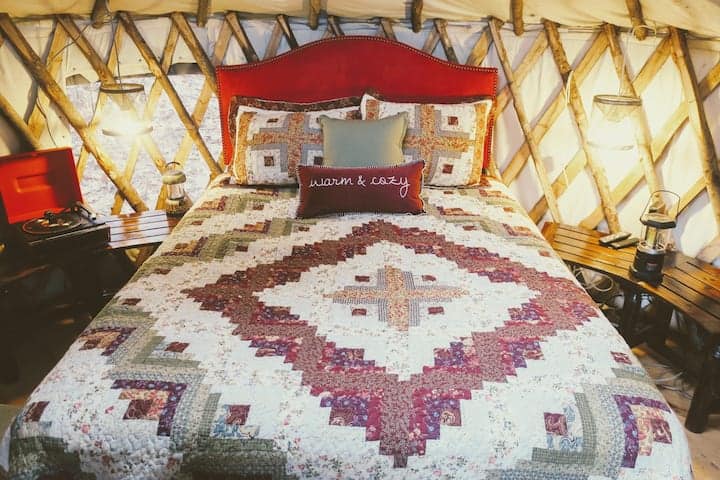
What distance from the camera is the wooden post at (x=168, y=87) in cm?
286

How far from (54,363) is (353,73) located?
6.54 feet

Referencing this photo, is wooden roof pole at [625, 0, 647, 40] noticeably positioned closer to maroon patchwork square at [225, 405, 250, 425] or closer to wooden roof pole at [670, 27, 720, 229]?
wooden roof pole at [670, 27, 720, 229]

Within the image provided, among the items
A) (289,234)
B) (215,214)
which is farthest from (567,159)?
(215,214)

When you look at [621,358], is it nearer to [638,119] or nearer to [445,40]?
[638,119]

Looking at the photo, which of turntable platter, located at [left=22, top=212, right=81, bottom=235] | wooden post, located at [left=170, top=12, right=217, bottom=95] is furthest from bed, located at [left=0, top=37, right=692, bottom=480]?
wooden post, located at [left=170, top=12, right=217, bottom=95]

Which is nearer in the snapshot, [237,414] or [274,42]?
[237,414]

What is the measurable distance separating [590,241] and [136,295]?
2078 millimetres

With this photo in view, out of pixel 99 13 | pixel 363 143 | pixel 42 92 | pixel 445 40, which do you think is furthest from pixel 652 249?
pixel 42 92

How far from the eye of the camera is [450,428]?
127 cm

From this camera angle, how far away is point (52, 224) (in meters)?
2.40

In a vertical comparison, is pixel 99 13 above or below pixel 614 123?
above

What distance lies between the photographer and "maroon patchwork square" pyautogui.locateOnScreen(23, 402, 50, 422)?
4.34ft

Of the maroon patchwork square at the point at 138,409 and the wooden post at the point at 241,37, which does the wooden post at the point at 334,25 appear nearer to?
the wooden post at the point at 241,37

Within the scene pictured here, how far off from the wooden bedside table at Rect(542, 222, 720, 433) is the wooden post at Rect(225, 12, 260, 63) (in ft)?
5.87
